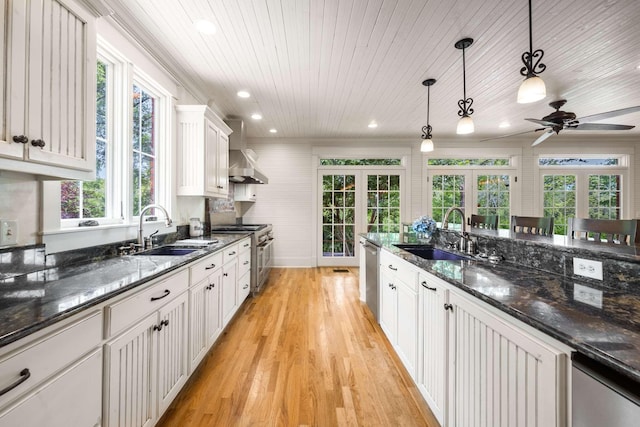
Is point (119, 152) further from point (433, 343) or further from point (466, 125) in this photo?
point (466, 125)

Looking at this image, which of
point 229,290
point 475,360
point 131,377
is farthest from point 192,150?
point 475,360

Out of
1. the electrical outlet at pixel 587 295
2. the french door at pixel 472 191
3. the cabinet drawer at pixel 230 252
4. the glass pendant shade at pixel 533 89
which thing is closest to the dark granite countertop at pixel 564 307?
the electrical outlet at pixel 587 295

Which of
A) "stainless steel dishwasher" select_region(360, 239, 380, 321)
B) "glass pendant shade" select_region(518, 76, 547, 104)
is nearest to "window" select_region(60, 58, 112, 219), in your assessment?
"stainless steel dishwasher" select_region(360, 239, 380, 321)

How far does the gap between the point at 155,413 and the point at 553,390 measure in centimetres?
171

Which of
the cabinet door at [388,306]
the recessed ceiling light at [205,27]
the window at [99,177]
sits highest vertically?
the recessed ceiling light at [205,27]

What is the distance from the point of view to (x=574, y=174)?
557 centimetres

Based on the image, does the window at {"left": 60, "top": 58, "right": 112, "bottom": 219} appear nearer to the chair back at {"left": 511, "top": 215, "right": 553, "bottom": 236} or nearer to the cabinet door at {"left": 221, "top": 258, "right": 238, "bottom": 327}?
the cabinet door at {"left": 221, "top": 258, "right": 238, "bottom": 327}

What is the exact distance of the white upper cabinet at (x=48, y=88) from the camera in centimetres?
101

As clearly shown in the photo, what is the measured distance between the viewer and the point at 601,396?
631 mm

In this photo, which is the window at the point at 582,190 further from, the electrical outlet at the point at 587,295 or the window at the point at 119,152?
the window at the point at 119,152

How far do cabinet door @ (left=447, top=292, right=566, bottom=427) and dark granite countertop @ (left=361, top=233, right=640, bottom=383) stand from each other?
7 cm

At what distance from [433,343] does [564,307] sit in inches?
28.7

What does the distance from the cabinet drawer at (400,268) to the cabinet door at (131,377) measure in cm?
150

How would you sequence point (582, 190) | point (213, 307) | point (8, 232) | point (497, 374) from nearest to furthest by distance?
1. point (497, 374)
2. point (8, 232)
3. point (213, 307)
4. point (582, 190)
